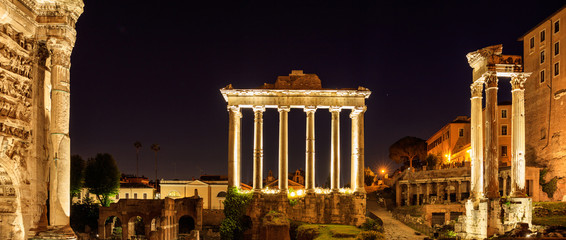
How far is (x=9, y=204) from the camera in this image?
14.2 metres

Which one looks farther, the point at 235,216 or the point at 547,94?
the point at 547,94

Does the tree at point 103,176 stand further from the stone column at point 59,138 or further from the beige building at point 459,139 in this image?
the stone column at point 59,138

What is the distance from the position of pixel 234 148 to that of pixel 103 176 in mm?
33766

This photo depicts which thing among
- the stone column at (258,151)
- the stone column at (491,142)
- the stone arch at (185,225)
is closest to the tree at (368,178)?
the stone arch at (185,225)

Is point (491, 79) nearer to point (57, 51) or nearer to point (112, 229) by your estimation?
point (57, 51)

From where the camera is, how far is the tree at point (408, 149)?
9100 cm

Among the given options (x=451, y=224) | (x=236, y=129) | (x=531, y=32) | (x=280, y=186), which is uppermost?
(x=531, y=32)

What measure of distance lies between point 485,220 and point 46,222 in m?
25.4

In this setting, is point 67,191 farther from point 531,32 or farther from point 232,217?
point 531,32

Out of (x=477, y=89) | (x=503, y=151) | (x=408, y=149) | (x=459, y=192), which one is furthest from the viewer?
(x=408, y=149)

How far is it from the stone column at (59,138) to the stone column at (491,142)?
83.9ft

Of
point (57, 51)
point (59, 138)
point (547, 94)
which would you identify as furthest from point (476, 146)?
point (57, 51)

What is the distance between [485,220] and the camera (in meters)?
30.9

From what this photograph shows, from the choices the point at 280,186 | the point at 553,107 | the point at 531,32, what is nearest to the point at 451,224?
the point at 280,186
